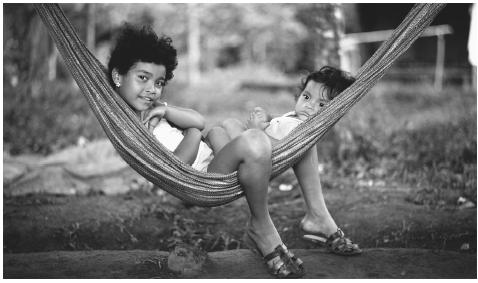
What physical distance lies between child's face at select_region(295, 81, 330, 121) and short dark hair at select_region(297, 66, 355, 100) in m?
0.02

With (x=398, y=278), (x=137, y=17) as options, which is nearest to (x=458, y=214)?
(x=398, y=278)

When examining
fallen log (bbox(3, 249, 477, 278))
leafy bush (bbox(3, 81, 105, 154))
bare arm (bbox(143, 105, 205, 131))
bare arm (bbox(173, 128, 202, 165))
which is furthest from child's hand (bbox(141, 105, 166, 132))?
leafy bush (bbox(3, 81, 105, 154))

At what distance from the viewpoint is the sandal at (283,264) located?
6.33ft

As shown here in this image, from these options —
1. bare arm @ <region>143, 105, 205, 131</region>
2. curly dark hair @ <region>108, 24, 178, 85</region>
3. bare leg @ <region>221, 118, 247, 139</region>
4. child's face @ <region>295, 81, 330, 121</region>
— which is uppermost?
curly dark hair @ <region>108, 24, 178, 85</region>

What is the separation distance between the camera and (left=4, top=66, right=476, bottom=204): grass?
3.44 metres

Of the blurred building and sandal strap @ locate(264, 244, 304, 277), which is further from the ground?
the blurred building

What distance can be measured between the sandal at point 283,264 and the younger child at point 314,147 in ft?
0.84

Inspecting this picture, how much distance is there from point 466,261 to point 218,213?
141cm

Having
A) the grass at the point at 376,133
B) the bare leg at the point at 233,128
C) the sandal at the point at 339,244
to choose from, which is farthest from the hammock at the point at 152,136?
the grass at the point at 376,133

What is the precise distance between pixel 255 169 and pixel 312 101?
0.50 meters

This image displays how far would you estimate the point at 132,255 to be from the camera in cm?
219

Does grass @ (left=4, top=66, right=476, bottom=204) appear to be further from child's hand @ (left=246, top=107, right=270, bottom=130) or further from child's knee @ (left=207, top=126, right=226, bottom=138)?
child's knee @ (left=207, top=126, right=226, bottom=138)

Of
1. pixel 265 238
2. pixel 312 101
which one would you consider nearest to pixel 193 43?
pixel 312 101
